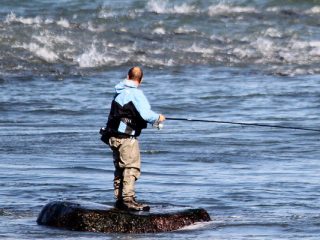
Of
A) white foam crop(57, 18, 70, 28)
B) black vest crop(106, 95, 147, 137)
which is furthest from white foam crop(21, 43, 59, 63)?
black vest crop(106, 95, 147, 137)

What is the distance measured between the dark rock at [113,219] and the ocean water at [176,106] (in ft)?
0.41

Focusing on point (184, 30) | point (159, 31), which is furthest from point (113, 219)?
point (184, 30)

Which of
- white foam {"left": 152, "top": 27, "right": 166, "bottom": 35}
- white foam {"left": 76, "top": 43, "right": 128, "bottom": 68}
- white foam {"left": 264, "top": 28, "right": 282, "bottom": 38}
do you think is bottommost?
white foam {"left": 76, "top": 43, "right": 128, "bottom": 68}

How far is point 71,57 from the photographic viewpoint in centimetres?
2786

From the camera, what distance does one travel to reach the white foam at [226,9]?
108 ft

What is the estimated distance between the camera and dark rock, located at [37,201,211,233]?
11602mm

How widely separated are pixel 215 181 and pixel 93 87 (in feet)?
32.1

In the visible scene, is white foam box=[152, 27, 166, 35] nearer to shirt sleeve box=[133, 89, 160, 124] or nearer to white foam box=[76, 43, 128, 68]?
white foam box=[76, 43, 128, 68]

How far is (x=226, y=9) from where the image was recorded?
33.2 meters

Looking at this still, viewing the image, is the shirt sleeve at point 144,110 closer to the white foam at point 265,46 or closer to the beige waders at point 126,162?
the beige waders at point 126,162

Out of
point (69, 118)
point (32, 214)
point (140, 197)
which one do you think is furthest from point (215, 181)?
point (69, 118)

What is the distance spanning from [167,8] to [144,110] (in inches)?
874

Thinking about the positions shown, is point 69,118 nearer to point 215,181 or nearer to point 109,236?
point 215,181

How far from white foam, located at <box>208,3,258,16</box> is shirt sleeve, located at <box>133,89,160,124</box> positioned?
21.8m
